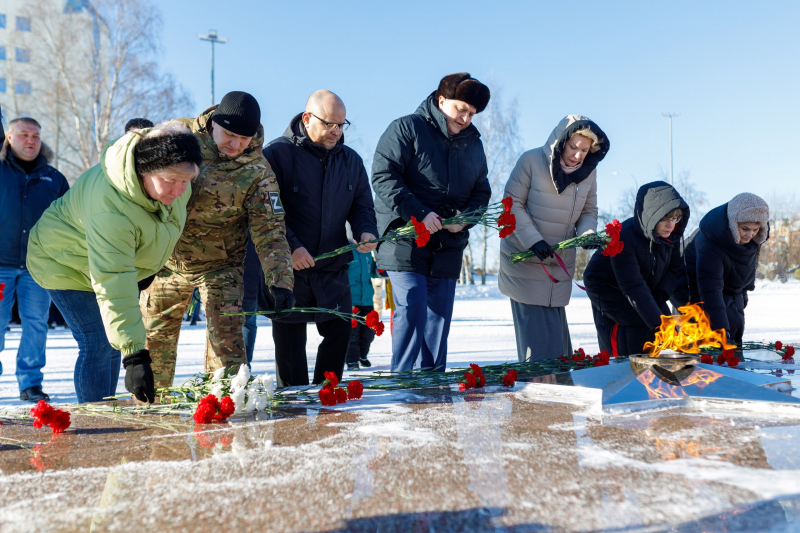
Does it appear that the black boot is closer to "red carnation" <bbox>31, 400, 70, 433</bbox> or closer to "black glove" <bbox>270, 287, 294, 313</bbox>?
"black glove" <bbox>270, 287, 294, 313</bbox>

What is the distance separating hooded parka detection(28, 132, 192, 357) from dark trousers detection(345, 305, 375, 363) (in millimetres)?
3458

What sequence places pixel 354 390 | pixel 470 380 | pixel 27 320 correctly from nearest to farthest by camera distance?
pixel 354 390, pixel 470 380, pixel 27 320

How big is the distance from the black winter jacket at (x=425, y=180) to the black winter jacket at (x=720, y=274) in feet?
5.28

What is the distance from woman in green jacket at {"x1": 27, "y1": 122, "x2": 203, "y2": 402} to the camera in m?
2.31

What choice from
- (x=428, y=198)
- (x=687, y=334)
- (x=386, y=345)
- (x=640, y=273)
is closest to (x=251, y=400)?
(x=687, y=334)

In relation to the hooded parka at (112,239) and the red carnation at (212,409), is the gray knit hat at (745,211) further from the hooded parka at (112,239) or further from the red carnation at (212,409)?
the red carnation at (212,409)

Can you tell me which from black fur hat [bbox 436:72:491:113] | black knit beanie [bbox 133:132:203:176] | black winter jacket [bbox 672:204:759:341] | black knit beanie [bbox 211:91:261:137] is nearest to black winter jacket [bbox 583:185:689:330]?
black winter jacket [bbox 672:204:759:341]

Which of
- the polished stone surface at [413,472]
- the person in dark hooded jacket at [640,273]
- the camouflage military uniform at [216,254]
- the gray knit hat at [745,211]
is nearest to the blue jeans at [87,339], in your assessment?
the camouflage military uniform at [216,254]

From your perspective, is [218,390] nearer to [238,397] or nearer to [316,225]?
[238,397]

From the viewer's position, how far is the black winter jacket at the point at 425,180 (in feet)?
12.6

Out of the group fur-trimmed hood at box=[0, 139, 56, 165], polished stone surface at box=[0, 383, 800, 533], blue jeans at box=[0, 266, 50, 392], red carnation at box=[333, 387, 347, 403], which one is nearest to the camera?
polished stone surface at box=[0, 383, 800, 533]

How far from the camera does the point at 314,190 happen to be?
3.59 meters

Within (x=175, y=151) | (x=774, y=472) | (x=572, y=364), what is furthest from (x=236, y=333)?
(x=774, y=472)

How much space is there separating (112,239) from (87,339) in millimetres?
681
